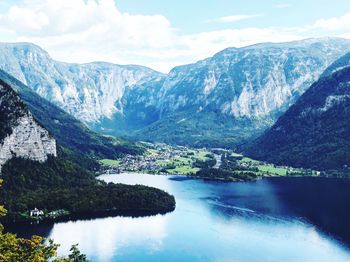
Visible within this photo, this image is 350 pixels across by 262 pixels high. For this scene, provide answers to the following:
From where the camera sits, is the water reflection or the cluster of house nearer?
the water reflection

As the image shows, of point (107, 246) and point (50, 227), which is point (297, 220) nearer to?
point (107, 246)

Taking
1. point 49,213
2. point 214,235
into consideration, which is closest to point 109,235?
point 214,235

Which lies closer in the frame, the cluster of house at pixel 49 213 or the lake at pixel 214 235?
the lake at pixel 214 235

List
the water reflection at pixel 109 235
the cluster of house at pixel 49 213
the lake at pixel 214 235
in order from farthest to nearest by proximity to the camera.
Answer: the cluster of house at pixel 49 213, the water reflection at pixel 109 235, the lake at pixel 214 235

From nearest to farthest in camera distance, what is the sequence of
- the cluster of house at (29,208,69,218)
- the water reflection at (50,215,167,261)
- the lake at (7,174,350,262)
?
the lake at (7,174,350,262)
the water reflection at (50,215,167,261)
the cluster of house at (29,208,69,218)

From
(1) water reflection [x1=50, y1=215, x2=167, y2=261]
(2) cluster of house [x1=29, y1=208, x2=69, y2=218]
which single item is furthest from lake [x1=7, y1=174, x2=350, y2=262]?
(2) cluster of house [x1=29, y1=208, x2=69, y2=218]

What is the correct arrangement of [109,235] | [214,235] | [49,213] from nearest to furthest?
1. [109,235]
2. [214,235]
3. [49,213]

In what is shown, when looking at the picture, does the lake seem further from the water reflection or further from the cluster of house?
the cluster of house

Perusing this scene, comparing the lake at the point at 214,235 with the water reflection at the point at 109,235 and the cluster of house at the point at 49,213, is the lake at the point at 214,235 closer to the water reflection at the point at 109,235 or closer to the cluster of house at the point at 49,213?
the water reflection at the point at 109,235

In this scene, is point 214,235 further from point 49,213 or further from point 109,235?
point 49,213

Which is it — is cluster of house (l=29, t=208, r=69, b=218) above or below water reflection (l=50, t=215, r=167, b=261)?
above

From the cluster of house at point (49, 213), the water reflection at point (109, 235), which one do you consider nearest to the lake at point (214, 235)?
the water reflection at point (109, 235)
